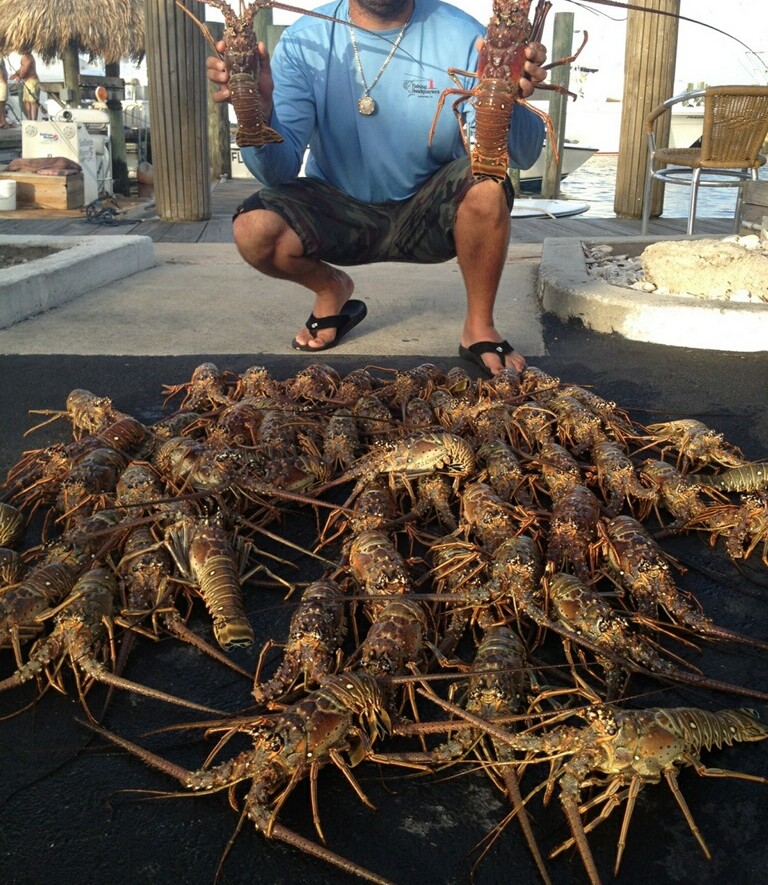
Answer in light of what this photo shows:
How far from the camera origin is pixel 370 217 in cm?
467

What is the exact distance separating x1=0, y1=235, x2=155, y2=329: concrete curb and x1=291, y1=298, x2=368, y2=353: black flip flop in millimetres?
1871

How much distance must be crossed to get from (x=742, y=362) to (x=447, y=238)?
1858 millimetres

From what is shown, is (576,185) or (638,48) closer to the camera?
(638,48)

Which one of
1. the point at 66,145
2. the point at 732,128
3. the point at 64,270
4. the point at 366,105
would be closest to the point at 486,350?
the point at 366,105

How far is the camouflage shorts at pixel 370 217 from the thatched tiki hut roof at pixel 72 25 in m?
13.6

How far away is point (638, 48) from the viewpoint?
30.7 ft

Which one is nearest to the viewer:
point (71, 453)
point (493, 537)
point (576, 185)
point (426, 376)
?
point (493, 537)

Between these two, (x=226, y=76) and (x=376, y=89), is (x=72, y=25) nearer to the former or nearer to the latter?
(x=376, y=89)

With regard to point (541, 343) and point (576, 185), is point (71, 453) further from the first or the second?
point (576, 185)

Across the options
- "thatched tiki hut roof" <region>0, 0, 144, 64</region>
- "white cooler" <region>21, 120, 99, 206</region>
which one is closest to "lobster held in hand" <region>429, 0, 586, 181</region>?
"white cooler" <region>21, 120, 99, 206</region>

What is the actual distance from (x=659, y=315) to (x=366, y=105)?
2.16 m

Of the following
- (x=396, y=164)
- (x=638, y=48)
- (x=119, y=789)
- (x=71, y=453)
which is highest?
(x=638, y=48)

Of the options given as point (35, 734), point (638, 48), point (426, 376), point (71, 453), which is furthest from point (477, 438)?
point (638, 48)

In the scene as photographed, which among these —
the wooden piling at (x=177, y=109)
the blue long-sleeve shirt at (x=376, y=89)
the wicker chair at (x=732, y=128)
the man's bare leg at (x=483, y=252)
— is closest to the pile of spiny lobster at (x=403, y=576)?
the man's bare leg at (x=483, y=252)
